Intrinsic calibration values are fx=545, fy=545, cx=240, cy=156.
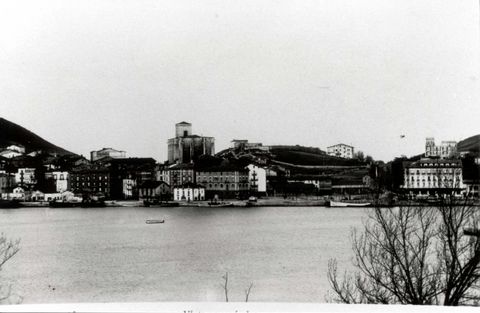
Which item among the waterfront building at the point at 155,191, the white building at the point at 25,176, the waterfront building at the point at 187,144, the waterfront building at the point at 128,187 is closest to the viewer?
the waterfront building at the point at 187,144

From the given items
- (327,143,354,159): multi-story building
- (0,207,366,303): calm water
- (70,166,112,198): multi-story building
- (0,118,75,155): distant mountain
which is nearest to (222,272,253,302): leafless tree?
(0,207,366,303): calm water

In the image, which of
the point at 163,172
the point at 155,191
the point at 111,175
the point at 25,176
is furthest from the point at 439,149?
the point at 25,176

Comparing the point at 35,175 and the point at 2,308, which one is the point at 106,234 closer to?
the point at 35,175

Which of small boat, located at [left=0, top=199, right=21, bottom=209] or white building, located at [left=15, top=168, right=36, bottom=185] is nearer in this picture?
small boat, located at [left=0, top=199, right=21, bottom=209]

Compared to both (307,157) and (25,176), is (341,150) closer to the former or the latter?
(307,157)

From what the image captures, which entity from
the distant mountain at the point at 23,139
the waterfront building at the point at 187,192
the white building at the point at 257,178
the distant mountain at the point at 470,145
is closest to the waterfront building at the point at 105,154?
the distant mountain at the point at 23,139

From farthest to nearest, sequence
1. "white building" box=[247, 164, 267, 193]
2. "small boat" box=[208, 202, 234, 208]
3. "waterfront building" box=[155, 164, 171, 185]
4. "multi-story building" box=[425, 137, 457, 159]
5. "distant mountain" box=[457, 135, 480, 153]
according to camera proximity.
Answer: "small boat" box=[208, 202, 234, 208] → "white building" box=[247, 164, 267, 193] → "waterfront building" box=[155, 164, 171, 185] → "multi-story building" box=[425, 137, 457, 159] → "distant mountain" box=[457, 135, 480, 153]

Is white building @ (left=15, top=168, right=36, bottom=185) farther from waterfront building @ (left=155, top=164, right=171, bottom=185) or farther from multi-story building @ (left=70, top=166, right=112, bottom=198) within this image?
waterfront building @ (left=155, top=164, right=171, bottom=185)

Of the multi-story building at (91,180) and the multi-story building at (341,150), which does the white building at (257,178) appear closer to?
the multi-story building at (341,150)
